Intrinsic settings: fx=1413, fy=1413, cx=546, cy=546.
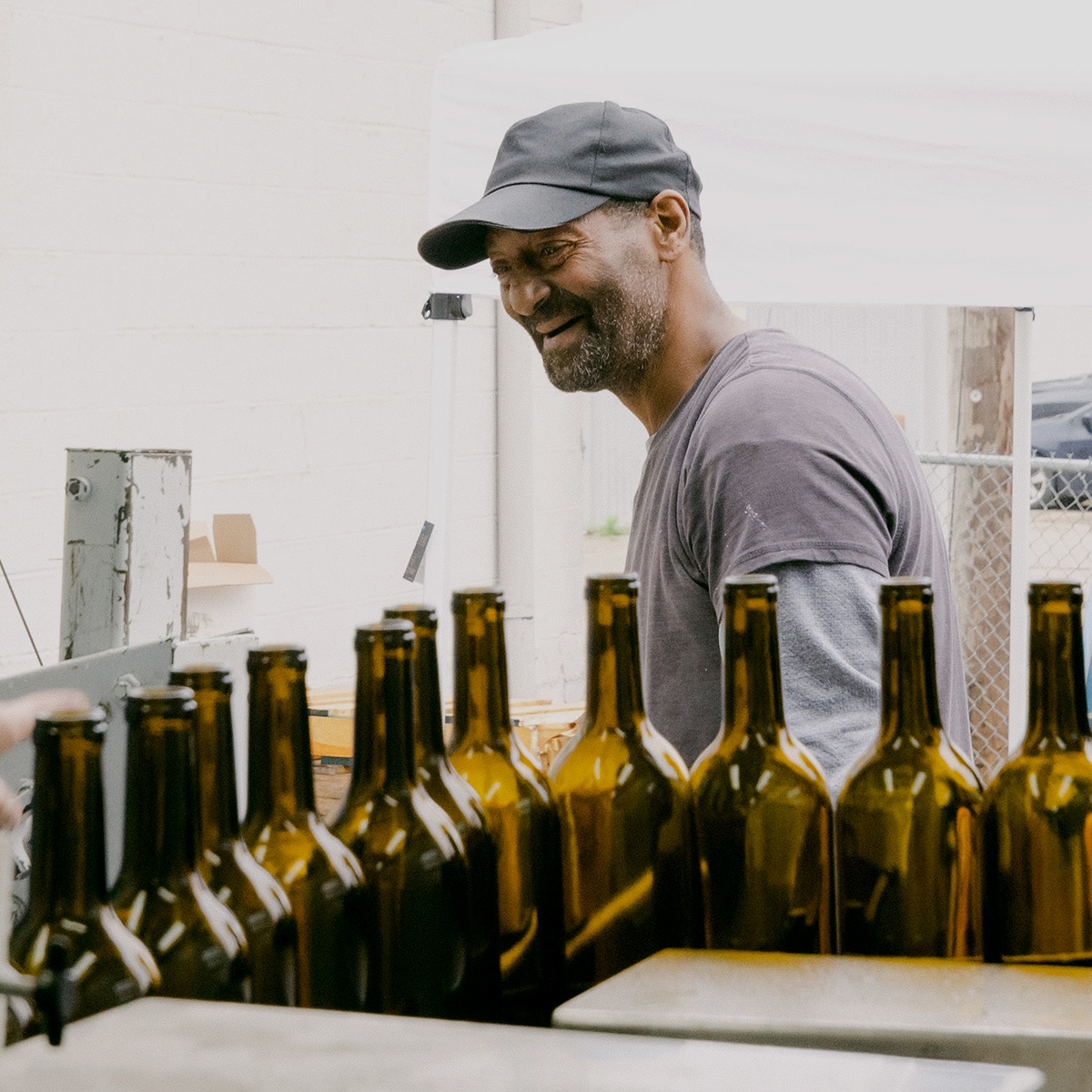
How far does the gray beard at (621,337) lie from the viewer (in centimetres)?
176

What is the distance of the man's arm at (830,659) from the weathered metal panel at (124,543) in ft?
1.73

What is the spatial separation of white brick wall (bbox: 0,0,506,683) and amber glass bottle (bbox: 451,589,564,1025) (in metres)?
2.48

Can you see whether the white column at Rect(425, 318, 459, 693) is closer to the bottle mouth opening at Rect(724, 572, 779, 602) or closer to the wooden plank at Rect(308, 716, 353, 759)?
the wooden plank at Rect(308, 716, 353, 759)

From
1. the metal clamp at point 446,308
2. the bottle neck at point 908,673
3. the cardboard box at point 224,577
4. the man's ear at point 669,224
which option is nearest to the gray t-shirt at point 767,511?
the man's ear at point 669,224

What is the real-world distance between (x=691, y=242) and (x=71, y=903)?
139 centimetres

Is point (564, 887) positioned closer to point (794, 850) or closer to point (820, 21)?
point (794, 850)

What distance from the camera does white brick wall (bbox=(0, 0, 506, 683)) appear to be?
314 centimetres

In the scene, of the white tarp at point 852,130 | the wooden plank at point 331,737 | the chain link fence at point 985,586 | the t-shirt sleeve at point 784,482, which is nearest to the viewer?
the t-shirt sleeve at point 784,482

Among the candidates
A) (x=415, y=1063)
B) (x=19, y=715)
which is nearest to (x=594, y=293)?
(x=19, y=715)

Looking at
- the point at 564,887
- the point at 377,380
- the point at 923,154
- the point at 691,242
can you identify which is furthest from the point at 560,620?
the point at 564,887

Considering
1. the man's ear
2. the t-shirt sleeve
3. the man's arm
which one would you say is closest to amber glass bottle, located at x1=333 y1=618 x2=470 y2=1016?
the man's arm

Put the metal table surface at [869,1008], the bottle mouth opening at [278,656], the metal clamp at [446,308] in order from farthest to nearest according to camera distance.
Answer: the metal clamp at [446,308]
the bottle mouth opening at [278,656]
the metal table surface at [869,1008]

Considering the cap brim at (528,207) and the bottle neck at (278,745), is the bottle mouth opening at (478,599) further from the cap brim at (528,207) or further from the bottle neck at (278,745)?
the cap brim at (528,207)

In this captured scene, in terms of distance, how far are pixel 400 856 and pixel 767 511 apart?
0.65 m
